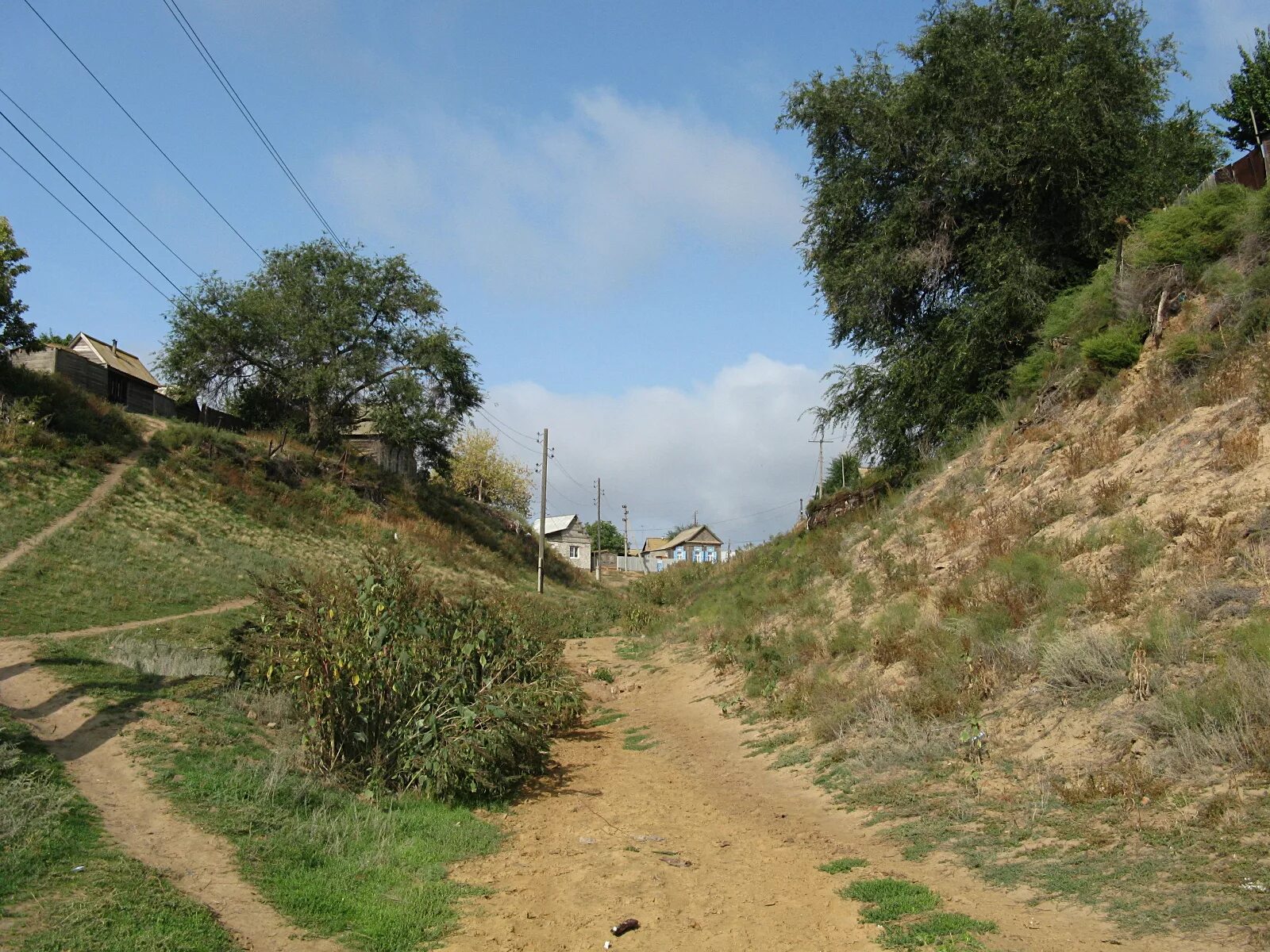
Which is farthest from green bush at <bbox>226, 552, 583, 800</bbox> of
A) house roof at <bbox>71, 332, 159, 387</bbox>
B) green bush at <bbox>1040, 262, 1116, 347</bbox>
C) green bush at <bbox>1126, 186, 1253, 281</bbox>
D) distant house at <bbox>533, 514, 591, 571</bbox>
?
distant house at <bbox>533, 514, 591, 571</bbox>

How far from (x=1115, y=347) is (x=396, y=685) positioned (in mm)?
13170

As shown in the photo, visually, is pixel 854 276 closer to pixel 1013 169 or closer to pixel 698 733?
pixel 1013 169

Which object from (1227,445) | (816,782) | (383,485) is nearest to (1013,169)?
(1227,445)

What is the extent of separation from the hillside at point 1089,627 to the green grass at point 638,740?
147 cm

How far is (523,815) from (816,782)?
3.37m

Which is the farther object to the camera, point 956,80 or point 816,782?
point 956,80

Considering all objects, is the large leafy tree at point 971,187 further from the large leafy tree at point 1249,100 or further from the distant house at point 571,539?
the distant house at point 571,539

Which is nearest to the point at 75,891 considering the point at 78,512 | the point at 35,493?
the point at 78,512

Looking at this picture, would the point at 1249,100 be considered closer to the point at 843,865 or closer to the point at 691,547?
the point at 843,865

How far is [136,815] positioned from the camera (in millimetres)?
8062

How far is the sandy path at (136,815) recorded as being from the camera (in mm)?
6539

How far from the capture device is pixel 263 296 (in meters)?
46.0

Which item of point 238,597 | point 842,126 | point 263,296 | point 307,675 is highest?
point 263,296

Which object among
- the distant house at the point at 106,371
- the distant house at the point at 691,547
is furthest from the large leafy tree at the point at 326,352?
the distant house at the point at 691,547
